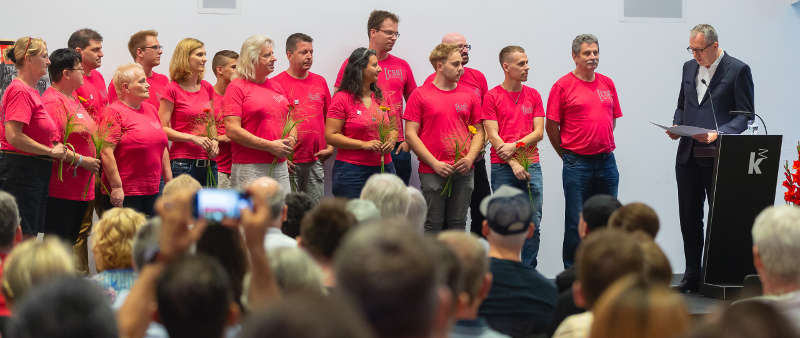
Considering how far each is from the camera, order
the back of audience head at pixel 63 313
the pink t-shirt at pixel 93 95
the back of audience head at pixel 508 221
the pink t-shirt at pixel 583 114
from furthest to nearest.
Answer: the pink t-shirt at pixel 583 114
the pink t-shirt at pixel 93 95
the back of audience head at pixel 508 221
the back of audience head at pixel 63 313

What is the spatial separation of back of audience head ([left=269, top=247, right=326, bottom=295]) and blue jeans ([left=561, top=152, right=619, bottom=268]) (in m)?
3.99

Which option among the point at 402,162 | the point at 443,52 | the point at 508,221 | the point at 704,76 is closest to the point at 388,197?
the point at 508,221

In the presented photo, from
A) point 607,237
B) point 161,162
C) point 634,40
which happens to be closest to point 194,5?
point 161,162

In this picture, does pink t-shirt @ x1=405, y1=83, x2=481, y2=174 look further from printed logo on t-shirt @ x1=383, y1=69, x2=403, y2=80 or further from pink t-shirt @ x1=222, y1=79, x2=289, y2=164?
pink t-shirt @ x1=222, y1=79, x2=289, y2=164

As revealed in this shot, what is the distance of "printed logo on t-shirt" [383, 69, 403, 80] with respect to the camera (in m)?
6.15

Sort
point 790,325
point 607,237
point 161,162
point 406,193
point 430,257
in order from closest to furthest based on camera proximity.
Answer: point 790,325 < point 430,257 < point 607,237 < point 406,193 < point 161,162

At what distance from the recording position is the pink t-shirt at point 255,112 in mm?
5387

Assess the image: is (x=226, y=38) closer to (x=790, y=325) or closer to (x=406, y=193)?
(x=406, y=193)

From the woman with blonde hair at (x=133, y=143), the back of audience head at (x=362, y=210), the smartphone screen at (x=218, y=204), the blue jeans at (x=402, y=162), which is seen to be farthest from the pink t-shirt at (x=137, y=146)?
the smartphone screen at (x=218, y=204)

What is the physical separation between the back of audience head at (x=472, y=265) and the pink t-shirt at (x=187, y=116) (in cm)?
343

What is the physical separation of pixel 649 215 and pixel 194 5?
3950 mm

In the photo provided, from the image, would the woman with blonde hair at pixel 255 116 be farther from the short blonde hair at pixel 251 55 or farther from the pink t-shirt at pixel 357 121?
the pink t-shirt at pixel 357 121

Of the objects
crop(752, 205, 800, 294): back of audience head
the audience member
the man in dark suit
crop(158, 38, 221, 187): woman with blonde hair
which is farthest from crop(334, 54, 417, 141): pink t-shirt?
crop(752, 205, 800, 294): back of audience head

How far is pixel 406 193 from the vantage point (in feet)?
11.8
